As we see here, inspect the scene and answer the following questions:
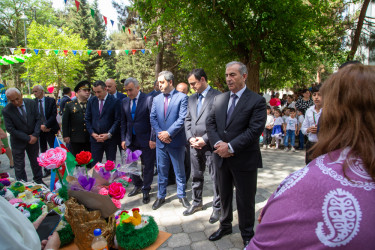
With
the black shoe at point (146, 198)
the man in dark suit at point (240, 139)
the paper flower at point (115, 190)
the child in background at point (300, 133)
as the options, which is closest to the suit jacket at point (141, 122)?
the black shoe at point (146, 198)

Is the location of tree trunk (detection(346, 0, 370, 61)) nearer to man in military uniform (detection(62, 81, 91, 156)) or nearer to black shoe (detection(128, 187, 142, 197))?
black shoe (detection(128, 187, 142, 197))

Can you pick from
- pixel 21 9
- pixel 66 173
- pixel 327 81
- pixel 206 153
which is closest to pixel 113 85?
pixel 206 153

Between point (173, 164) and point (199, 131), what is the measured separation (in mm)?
805

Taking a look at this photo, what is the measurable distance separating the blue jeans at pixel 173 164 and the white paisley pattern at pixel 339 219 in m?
3.07

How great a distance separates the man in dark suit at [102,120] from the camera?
4.50m

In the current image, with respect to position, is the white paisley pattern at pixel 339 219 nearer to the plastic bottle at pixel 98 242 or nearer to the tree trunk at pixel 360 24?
the plastic bottle at pixel 98 242

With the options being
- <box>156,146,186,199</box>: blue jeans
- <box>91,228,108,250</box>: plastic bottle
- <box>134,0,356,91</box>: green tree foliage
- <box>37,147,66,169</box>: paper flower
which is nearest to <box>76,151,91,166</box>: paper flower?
<box>37,147,66,169</box>: paper flower

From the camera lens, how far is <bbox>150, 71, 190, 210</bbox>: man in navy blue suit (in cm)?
375

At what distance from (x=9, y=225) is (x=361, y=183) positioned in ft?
5.15

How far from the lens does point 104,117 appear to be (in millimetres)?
4547

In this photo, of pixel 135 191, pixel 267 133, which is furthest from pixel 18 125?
pixel 267 133

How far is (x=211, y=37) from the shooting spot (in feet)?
29.6

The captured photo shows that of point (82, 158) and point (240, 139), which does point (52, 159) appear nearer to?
point (82, 158)

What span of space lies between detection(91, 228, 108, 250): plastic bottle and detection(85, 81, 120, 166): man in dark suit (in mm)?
2555
